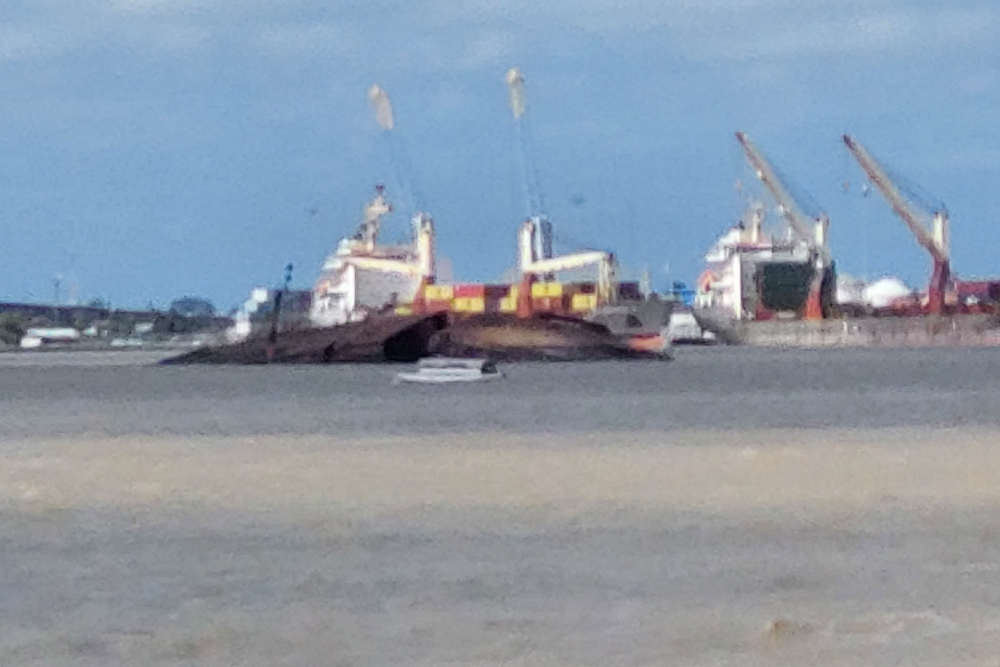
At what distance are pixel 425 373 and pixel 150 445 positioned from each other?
1040 inches

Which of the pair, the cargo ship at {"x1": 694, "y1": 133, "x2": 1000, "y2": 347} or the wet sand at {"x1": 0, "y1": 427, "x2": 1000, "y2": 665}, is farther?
the cargo ship at {"x1": 694, "y1": 133, "x2": 1000, "y2": 347}

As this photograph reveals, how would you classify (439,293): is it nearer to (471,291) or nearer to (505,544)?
(471,291)

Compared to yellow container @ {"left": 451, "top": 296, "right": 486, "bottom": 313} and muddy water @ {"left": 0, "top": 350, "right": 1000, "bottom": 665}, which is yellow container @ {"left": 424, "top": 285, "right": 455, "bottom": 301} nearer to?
yellow container @ {"left": 451, "top": 296, "right": 486, "bottom": 313}

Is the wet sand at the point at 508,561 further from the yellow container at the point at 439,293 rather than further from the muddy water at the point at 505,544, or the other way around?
the yellow container at the point at 439,293

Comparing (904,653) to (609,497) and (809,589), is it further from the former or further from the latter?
(609,497)

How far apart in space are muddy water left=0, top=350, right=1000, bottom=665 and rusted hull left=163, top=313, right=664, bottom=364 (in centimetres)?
3625

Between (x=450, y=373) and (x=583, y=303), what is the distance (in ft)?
130

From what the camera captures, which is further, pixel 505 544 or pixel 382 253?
pixel 382 253

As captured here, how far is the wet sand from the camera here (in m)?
10.1

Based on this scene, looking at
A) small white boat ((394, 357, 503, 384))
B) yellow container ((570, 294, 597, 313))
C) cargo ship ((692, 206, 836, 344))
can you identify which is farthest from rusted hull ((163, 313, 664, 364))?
cargo ship ((692, 206, 836, 344))

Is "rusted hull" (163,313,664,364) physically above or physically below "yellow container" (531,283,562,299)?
below

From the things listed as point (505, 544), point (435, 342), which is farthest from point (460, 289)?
point (505, 544)

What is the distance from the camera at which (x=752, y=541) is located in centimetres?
1432

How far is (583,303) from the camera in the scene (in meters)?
94.9
